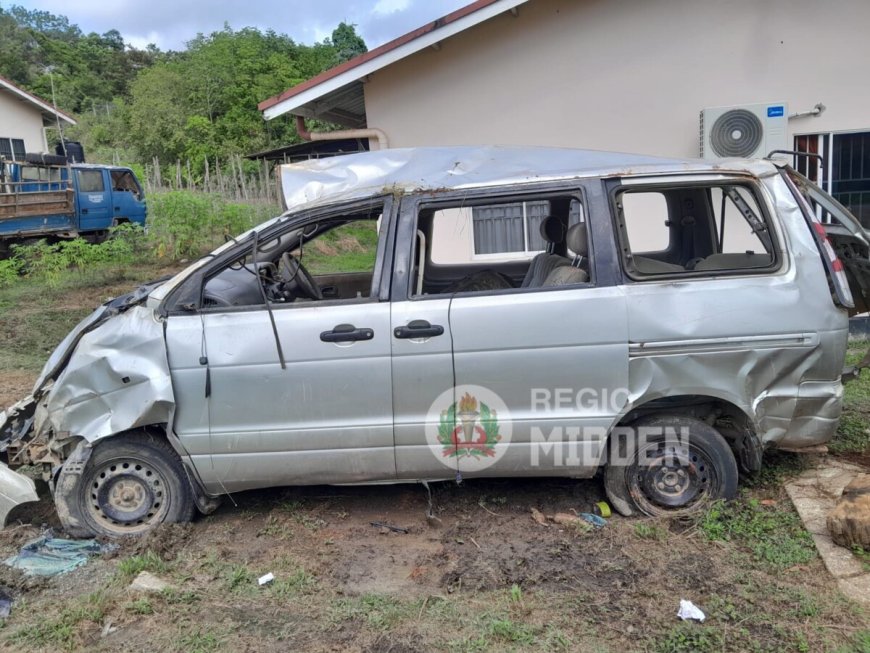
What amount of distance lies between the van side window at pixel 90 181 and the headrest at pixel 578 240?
47.5ft

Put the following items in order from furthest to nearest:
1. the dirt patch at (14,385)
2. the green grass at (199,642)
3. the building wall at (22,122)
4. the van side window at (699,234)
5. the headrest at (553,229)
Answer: the building wall at (22,122), the dirt patch at (14,385), the headrest at (553,229), the van side window at (699,234), the green grass at (199,642)

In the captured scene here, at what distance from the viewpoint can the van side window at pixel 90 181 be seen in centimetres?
1526

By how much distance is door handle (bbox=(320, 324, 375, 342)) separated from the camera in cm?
353

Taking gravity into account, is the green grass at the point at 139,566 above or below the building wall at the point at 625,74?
below

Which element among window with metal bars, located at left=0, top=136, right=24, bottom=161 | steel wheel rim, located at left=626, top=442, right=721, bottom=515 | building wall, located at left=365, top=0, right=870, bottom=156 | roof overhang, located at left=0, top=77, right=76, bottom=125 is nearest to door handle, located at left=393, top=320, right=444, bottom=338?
steel wheel rim, located at left=626, top=442, right=721, bottom=515

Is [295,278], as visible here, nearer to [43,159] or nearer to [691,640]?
[691,640]

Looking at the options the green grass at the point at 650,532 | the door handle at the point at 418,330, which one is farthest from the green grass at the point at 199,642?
the green grass at the point at 650,532

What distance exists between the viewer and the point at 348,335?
354 centimetres

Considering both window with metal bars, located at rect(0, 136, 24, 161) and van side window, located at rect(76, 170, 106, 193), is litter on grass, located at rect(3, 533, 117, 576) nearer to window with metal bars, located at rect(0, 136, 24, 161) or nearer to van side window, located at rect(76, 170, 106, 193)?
van side window, located at rect(76, 170, 106, 193)

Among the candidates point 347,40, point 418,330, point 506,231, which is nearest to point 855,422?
point 418,330

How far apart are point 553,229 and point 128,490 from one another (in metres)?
3.06

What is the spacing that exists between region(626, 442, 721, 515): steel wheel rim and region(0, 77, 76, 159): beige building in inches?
861

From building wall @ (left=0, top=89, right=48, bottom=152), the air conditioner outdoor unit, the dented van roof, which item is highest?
building wall @ (left=0, top=89, right=48, bottom=152)

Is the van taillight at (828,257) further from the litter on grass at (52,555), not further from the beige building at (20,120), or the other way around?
the beige building at (20,120)
